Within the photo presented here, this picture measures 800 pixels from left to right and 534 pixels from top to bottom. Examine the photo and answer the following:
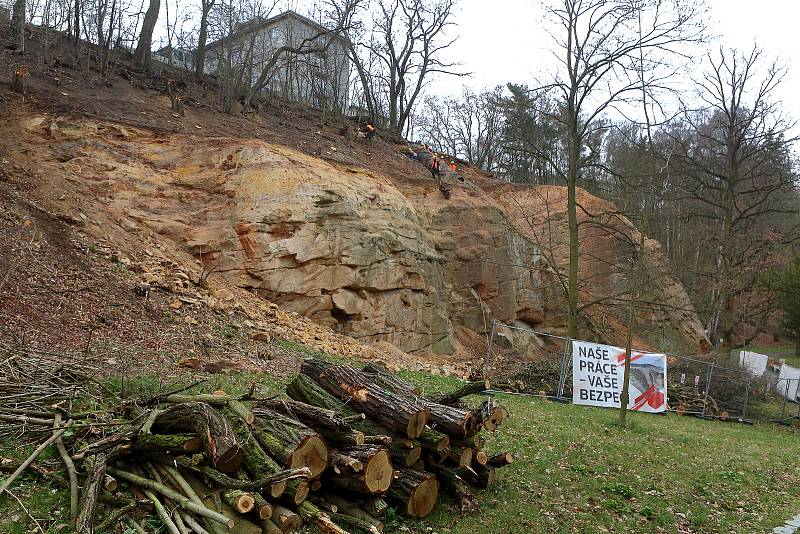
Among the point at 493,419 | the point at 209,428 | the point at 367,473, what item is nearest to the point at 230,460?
the point at 209,428

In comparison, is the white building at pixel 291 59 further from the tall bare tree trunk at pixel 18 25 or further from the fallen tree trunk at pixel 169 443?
the fallen tree trunk at pixel 169 443

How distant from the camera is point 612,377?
48.6ft

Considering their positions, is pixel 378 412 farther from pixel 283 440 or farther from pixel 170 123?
pixel 170 123

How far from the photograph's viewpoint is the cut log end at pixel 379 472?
5.62m

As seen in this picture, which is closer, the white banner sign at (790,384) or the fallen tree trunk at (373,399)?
the fallen tree trunk at (373,399)

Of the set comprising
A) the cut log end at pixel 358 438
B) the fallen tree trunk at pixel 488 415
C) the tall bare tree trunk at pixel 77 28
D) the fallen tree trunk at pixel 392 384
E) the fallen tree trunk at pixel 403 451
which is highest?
the tall bare tree trunk at pixel 77 28

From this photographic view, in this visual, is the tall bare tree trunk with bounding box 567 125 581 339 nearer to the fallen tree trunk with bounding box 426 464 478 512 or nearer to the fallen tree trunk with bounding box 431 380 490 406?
the fallen tree trunk with bounding box 431 380 490 406

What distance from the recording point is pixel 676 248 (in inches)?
1453

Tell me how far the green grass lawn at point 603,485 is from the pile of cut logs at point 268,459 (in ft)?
1.04

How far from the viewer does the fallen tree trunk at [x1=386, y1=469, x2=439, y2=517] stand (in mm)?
6105

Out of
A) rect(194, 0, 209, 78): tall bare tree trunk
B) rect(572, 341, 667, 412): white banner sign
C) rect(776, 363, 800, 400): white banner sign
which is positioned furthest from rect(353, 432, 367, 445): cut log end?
rect(194, 0, 209, 78): tall bare tree trunk

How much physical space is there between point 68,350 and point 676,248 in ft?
113

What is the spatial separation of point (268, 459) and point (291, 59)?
25.8m

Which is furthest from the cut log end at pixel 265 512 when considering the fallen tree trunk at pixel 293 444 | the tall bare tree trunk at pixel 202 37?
the tall bare tree trunk at pixel 202 37
